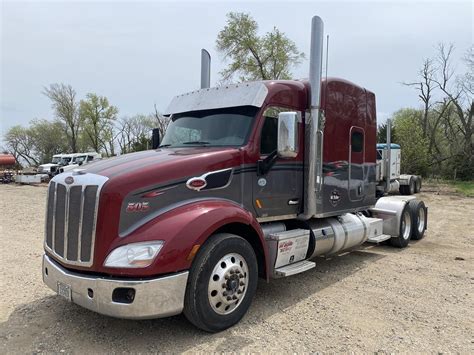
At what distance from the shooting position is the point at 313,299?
16.6ft

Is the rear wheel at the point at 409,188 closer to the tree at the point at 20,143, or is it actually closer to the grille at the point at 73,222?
the grille at the point at 73,222

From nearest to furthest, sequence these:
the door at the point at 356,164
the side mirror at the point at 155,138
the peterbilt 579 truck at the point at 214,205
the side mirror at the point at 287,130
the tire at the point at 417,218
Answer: the peterbilt 579 truck at the point at 214,205 → the side mirror at the point at 287,130 → the side mirror at the point at 155,138 → the door at the point at 356,164 → the tire at the point at 417,218

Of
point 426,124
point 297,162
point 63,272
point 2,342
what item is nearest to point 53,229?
point 63,272

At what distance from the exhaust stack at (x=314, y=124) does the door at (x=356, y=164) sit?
1.23 meters

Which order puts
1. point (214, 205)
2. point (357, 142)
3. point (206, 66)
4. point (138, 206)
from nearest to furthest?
1. point (138, 206)
2. point (214, 205)
3. point (357, 142)
4. point (206, 66)

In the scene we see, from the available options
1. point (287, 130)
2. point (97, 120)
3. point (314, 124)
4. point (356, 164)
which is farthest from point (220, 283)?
point (97, 120)

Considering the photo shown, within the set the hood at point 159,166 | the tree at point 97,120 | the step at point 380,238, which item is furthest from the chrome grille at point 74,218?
the tree at point 97,120

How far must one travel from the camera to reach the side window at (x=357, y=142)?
665 centimetres

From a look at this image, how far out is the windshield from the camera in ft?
16.1

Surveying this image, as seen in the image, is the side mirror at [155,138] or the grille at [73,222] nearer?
the grille at [73,222]

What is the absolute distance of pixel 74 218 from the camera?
388 centimetres

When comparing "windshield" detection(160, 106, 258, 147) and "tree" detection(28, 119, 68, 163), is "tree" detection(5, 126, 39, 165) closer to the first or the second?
"tree" detection(28, 119, 68, 163)

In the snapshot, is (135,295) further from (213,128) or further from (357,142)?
(357,142)

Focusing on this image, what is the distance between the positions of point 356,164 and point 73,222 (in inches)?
185
